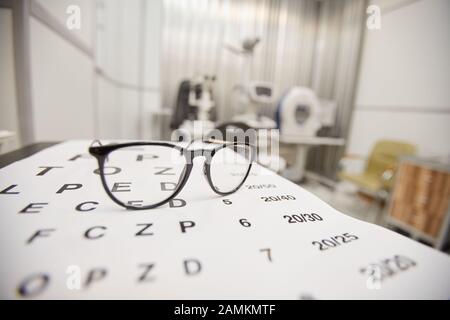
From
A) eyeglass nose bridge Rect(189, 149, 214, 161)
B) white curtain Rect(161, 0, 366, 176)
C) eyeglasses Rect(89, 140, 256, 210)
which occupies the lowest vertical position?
eyeglasses Rect(89, 140, 256, 210)

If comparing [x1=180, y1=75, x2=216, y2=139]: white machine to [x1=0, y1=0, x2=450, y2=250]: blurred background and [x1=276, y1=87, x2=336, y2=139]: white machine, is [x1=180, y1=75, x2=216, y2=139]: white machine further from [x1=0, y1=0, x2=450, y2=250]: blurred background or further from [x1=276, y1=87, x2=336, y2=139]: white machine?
[x1=276, y1=87, x2=336, y2=139]: white machine

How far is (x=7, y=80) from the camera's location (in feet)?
2.24

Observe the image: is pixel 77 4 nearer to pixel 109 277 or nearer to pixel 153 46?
pixel 109 277

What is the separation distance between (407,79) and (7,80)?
110 inches

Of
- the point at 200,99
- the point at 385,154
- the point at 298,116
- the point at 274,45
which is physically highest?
the point at 274,45

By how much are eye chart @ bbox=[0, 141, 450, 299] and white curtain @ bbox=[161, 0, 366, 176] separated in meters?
2.58

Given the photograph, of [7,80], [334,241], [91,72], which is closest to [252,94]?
[91,72]

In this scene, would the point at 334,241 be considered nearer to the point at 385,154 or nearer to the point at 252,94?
the point at 252,94

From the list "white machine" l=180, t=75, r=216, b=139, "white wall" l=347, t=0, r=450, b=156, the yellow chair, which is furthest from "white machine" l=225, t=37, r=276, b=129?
"white wall" l=347, t=0, r=450, b=156

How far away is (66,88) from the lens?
1.03 m

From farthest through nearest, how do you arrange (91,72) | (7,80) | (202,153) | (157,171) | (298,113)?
(298,113)
(91,72)
(7,80)
(157,171)
(202,153)

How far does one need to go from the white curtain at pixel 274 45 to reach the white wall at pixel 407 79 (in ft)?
0.66

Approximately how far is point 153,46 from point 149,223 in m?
2.77

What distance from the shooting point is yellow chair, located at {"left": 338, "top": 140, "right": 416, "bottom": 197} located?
1.83m
